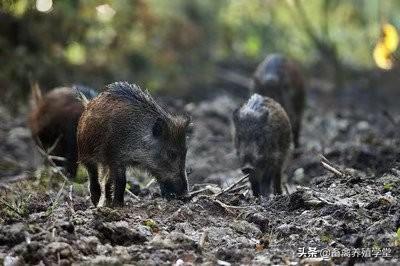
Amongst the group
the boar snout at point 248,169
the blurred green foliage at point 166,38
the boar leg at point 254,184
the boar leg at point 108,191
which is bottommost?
the boar leg at point 108,191

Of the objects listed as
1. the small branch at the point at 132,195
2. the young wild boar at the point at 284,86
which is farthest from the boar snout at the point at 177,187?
the young wild boar at the point at 284,86

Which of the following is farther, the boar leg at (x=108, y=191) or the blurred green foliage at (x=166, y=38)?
the blurred green foliage at (x=166, y=38)

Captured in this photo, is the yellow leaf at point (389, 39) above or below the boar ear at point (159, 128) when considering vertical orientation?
above

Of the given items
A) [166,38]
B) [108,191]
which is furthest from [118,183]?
[166,38]

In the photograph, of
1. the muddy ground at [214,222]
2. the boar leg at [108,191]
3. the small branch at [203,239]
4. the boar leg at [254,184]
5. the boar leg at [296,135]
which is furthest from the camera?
the boar leg at [296,135]

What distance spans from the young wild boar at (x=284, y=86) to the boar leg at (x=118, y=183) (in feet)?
14.3

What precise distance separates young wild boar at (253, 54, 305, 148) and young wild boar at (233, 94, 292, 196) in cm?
197

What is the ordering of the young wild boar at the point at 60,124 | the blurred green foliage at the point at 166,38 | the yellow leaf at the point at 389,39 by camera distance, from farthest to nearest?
the blurred green foliage at the point at 166,38 → the yellow leaf at the point at 389,39 → the young wild boar at the point at 60,124

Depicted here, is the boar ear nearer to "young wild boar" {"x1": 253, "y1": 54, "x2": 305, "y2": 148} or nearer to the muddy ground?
the muddy ground

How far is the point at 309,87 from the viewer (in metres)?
14.8

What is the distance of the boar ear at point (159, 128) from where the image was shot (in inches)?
232

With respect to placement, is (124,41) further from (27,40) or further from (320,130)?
(320,130)

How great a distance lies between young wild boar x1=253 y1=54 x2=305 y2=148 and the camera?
982cm

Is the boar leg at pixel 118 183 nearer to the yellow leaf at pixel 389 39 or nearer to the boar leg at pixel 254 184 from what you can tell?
the boar leg at pixel 254 184
